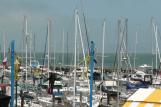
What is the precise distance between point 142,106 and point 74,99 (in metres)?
25.4

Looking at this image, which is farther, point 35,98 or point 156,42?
point 156,42

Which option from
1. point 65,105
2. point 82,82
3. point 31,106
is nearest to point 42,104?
point 31,106

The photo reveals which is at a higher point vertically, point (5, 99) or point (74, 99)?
point (5, 99)

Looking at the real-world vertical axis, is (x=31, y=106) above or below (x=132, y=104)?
below

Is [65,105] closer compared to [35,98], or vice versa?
[65,105]

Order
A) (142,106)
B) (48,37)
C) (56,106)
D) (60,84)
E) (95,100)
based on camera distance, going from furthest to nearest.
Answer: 1. (48,37)
2. (60,84)
3. (95,100)
4. (56,106)
5. (142,106)

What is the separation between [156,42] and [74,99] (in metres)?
37.0

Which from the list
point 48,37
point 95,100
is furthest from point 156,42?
point 95,100

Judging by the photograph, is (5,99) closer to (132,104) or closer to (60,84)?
(132,104)

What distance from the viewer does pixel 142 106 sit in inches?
237

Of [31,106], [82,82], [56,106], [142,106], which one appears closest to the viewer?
[142,106]

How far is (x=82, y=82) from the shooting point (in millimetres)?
44094

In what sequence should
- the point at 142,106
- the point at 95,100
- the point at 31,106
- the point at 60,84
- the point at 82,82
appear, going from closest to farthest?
the point at 142,106 < the point at 31,106 < the point at 95,100 < the point at 82,82 < the point at 60,84

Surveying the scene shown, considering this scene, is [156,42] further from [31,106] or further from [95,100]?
[31,106]
